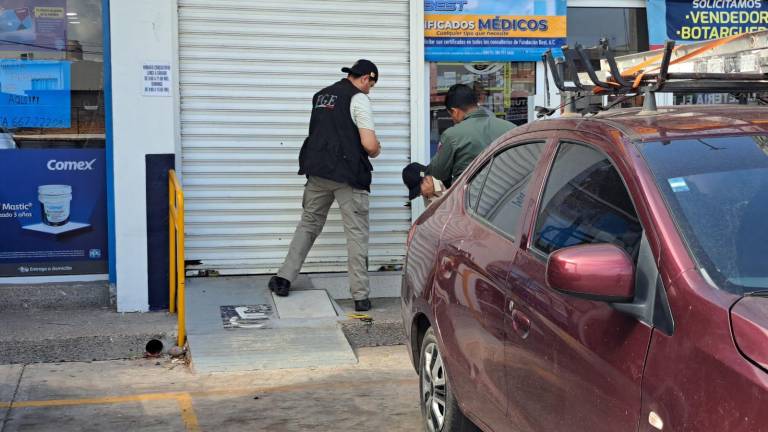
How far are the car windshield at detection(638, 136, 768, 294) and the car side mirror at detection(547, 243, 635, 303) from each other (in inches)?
8.4

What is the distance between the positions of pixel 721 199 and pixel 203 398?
3813mm

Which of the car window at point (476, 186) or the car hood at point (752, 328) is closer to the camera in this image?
the car hood at point (752, 328)

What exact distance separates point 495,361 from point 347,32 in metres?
5.33

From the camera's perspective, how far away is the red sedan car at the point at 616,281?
2.56 m

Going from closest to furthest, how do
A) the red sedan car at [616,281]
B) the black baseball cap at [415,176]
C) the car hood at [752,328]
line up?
the car hood at [752,328] → the red sedan car at [616,281] → the black baseball cap at [415,176]

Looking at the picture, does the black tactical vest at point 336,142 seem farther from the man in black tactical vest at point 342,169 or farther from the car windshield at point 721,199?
the car windshield at point 721,199

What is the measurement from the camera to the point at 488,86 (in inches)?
357

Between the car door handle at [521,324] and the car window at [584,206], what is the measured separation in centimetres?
26

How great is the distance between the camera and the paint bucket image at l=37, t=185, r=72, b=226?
772 cm

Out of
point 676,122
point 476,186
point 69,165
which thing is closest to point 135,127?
point 69,165

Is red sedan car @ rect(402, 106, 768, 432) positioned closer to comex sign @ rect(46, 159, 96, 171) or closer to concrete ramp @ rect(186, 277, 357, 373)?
concrete ramp @ rect(186, 277, 357, 373)

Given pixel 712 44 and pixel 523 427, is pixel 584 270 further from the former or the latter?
pixel 712 44

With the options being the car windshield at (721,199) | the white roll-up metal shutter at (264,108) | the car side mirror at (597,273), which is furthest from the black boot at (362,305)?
the car side mirror at (597,273)

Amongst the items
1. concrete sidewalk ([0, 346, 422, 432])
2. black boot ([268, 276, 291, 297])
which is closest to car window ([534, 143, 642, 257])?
concrete sidewalk ([0, 346, 422, 432])
